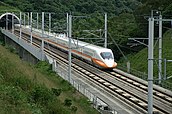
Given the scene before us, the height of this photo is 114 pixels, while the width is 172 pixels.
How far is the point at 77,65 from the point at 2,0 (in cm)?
8660

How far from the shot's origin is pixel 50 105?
1833 centimetres

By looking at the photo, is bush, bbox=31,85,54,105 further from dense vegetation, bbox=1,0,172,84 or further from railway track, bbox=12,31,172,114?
dense vegetation, bbox=1,0,172,84

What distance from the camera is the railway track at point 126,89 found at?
25.9m

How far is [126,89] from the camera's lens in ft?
101

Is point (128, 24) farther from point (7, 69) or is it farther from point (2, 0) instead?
point (2, 0)

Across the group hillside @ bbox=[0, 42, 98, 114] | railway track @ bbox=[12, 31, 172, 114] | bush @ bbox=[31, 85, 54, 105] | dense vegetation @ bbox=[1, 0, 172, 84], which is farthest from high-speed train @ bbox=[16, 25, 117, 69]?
bush @ bbox=[31, 85, 54, 105]

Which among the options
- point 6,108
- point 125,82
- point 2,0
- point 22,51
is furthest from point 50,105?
point 2,0

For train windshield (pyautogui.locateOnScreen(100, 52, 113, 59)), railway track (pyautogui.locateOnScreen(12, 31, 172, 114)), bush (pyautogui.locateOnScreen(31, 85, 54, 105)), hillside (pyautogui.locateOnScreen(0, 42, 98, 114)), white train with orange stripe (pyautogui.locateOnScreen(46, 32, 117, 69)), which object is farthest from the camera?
train windshield (pyautogui.locateOnScreen(100, 52, 113, 59))

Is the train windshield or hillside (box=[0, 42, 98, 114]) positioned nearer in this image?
hillside (box=[0, 42, 98, 114])

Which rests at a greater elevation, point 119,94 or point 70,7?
point 70,7

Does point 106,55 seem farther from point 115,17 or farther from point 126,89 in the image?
point 115,17

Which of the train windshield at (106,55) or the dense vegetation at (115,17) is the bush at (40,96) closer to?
the dense vegetation at (115,17)

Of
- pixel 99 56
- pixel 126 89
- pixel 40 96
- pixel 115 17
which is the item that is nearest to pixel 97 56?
pixel 99 56

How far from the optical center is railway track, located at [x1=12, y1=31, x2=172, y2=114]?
1021 inches
